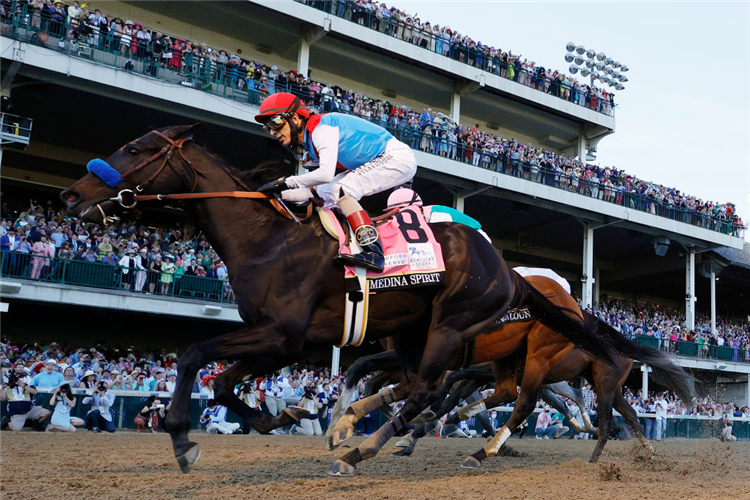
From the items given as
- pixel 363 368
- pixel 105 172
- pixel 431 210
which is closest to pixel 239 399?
pixel 105 172

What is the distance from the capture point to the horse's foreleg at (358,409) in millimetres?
5402

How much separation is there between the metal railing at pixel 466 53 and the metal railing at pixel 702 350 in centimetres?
1001

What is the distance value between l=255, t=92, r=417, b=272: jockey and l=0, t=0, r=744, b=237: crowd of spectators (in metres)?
12.6

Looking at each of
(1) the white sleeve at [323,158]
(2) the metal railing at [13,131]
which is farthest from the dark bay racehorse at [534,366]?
(2) the metal railing at [13,131]

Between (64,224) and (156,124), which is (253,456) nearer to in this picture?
(64,224)

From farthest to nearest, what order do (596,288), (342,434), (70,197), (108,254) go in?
(596,288)
(108,254)
(342,434)
(70,197)

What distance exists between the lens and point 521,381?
8773 millimetres

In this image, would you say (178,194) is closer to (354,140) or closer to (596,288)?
(354,140)

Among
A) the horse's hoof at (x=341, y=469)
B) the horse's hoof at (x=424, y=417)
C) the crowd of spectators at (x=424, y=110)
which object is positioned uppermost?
the crowd of spectators at (x=424, y=110)

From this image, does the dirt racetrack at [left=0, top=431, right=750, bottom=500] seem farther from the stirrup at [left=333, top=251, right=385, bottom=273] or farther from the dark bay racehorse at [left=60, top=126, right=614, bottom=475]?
the stirrup at [left=333, top=251, right=385, bottom=273]

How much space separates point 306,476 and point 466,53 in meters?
21.6

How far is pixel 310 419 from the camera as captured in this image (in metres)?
14.5

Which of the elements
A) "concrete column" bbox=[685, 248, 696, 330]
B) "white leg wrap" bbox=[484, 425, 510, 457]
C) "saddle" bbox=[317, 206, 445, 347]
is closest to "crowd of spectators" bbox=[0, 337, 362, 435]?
"white leg wrap" bbox=[484, 425, 510, 457]

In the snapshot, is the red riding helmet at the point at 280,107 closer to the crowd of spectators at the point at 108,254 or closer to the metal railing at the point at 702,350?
the crowd of spectators at the point at 108,254
